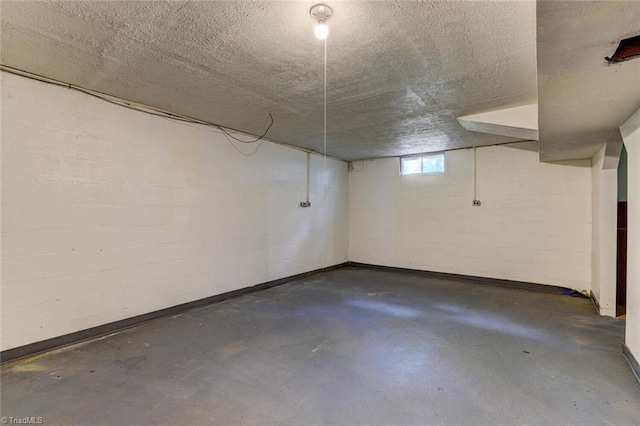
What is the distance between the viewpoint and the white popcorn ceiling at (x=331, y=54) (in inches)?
67.9

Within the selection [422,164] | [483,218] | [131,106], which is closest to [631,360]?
[483,218]

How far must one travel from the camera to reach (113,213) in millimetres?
3209

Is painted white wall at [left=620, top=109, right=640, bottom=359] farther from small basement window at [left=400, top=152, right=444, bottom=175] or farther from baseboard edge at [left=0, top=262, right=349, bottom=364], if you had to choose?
baseboard edge at [left=0, top=262, right=349, bottom=364]

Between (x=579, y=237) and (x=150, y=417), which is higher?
(x=579, y=237)

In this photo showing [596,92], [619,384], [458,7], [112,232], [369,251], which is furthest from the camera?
[369,251]

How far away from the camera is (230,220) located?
14.6 feet

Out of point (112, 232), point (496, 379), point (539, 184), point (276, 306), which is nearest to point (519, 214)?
point (539, 184)

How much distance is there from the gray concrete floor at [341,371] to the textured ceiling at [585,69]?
2053mm

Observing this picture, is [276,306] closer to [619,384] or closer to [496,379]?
[496,379]

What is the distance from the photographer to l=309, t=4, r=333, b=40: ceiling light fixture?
1.74 metres

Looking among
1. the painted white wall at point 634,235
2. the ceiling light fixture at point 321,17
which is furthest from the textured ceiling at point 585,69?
the ceiling light fixture at point 321,17

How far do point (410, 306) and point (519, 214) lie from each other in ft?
9.01

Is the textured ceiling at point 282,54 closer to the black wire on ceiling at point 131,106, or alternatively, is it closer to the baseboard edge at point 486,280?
the black wire on ceiling at point 131,106

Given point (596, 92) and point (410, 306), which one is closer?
point (596, 92)
